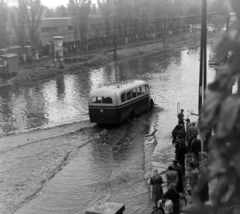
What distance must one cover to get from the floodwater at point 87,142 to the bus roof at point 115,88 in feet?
6.25

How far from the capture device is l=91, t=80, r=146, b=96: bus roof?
20938 millimetres

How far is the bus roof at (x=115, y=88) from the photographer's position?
2094 cm

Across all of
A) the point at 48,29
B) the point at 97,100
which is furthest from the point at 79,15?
the point at 97,100

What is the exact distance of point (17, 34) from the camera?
175 feet

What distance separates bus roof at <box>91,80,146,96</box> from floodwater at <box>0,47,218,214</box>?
6.25 ft

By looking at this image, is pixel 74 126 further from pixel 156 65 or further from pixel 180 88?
pixel 156 65

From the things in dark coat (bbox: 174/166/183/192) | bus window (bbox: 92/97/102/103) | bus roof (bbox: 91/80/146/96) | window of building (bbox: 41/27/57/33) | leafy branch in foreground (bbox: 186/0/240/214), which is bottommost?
dark coat (bbox: 174/166/183/192)

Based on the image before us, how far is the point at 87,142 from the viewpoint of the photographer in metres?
18.7

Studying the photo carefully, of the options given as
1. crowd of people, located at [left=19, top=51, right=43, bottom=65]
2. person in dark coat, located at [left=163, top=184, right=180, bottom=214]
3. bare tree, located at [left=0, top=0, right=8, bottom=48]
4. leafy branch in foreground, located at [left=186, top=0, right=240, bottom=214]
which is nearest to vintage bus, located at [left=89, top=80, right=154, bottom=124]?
person in dark coat, located at [left=163, top=184, right=180, bottom=214]

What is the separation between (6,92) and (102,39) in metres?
42.4

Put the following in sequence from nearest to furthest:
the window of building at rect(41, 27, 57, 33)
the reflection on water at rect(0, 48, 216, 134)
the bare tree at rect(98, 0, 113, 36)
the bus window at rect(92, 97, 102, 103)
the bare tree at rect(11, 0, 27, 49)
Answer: the bus window at rect(92, 97, 102, 103), the reflection on water at rect(0, 48, 216, 134), the bare tree at rect(11, 0, 27, 49), the window of building at rect(41, 27, 57, 33), the bare tree at rect(98, 0, 113, 36)

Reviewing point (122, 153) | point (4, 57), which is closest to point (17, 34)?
point (4, 57)

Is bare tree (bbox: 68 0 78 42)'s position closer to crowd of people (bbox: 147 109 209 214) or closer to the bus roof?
the bus roof

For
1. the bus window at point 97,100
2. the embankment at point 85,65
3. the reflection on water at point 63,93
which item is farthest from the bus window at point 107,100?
the embankment at point 85,65
